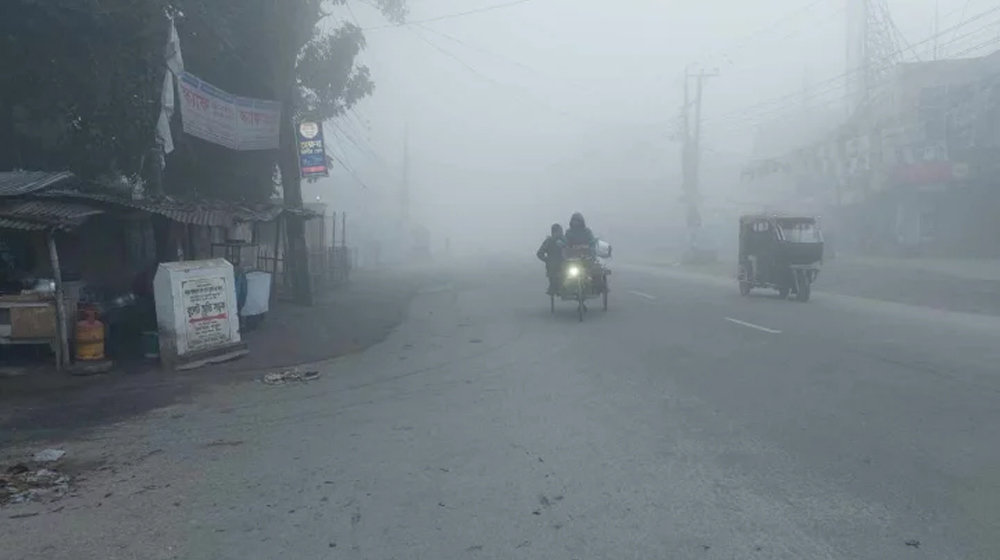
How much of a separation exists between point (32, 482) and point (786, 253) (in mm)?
17855

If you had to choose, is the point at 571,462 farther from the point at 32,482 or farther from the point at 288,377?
the point at 288,377

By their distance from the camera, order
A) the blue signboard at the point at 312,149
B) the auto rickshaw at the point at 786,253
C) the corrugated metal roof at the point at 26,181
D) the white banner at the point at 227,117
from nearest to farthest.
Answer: the corrugated metal roof at the point at 26,181 → the white banner at the point at 227,117 → the auto rickshaw at the point at 786,253 → the blue signboard at the point at 312,149

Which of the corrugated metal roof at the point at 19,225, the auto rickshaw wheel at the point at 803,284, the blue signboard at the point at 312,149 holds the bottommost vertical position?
the auto rickshaw wheel at the point at 803,284

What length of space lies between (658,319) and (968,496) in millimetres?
12055

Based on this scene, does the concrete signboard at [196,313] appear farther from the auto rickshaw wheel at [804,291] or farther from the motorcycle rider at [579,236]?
the auto rickshaw wheel at [804,291]

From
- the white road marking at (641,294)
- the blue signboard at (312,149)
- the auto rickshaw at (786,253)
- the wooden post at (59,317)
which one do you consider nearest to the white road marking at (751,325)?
the auto rickshaw at (786,253)

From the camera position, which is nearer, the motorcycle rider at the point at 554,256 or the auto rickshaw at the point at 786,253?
the motorcycle rider at the point at 554,256

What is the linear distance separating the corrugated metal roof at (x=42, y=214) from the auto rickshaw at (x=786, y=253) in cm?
1499

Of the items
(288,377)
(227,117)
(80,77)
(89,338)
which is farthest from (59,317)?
(227,117)

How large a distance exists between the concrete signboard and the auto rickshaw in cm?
1300

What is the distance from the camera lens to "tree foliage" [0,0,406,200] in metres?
16.2

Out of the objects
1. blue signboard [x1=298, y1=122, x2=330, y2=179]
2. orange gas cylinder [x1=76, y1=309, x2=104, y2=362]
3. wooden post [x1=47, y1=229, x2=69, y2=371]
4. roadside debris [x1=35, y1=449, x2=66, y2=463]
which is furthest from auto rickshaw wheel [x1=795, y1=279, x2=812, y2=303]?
roadside debris [x1=35, y1=449, x2=66, y2=463]

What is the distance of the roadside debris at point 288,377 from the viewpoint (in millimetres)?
12062

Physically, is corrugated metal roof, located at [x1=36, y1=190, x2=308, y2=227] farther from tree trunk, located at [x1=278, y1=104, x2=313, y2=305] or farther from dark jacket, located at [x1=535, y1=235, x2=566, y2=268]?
dark jacket, located at [x1=535, y1=235, x2=566, y2=268]
